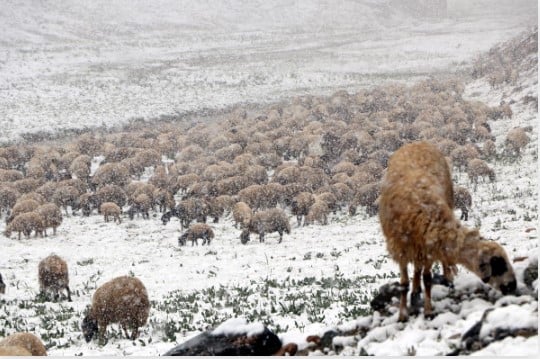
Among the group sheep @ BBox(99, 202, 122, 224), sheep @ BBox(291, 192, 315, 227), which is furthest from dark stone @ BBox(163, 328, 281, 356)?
sheep @ BBox(99, 202, 122, 224)

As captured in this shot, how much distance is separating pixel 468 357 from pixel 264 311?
4548 mm

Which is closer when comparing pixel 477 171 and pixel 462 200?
pixel 462 200

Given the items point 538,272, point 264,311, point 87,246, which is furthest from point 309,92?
point 538,272

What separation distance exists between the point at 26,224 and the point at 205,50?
136ft

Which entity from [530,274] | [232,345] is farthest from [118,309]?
[530,274]

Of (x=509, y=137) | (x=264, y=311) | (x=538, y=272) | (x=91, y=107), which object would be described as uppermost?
(x=91, y=107)

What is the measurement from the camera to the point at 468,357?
5.33 metres

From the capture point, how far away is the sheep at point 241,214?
1850 cm

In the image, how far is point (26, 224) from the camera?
18.4m

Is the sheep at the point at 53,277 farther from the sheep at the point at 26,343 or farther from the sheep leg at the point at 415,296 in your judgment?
the sheep leg at the point at 415,296

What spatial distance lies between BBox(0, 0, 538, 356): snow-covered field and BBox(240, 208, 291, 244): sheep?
345 mm

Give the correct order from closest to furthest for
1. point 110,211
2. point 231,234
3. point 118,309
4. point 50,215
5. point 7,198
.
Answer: point 118,309 → point 231,234 → point 50,215 → point 110,211 → point 7,198

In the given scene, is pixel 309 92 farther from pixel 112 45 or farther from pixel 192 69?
pixel 112 45

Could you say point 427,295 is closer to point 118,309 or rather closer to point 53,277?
point 118,309
